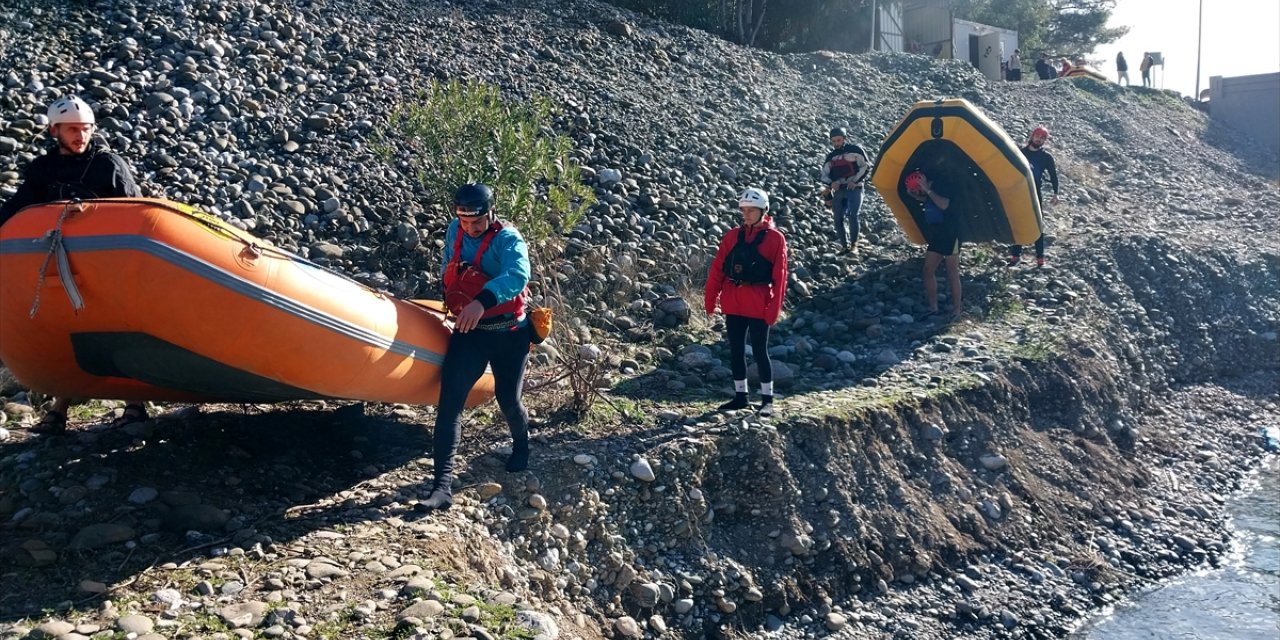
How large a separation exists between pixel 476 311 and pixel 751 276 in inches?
87.5

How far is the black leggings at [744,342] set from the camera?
687 cm

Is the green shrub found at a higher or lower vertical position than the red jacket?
higher

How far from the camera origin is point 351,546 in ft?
15.5

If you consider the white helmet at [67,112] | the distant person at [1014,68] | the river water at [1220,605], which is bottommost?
the river water at [1220,605]

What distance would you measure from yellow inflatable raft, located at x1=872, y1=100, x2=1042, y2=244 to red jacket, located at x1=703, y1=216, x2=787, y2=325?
3603mm

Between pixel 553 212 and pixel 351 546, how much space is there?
4300mm

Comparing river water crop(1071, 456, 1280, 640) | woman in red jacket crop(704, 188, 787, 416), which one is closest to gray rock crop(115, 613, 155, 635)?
woman in red jacket crop(704, 188, 787, 416)

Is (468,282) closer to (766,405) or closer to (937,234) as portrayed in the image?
(766,405)

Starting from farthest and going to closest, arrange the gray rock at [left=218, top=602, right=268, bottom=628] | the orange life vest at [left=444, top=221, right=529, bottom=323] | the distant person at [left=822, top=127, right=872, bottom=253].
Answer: the distant person at [left=822, top=127, right=872, bottom=253]
the orange life vest at [left=444, top=221, right=529, bottom=323]
the gray rock at [left=218, top=602, right=268, bottom=628]

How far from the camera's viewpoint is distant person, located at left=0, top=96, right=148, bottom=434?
16.4 feet

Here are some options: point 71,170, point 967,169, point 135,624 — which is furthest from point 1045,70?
point 135,624

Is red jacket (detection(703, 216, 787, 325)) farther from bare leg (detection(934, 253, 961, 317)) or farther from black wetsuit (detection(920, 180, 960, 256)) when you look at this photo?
bare leg (detection(934, 253, 961, 317))

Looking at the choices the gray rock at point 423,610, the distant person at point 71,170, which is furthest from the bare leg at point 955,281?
the distant person at point 71,170

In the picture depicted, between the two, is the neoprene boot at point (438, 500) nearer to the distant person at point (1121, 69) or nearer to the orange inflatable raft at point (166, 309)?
the orange inflatable raft at point (166, 309)
